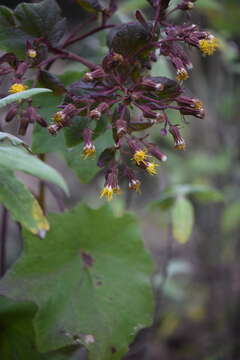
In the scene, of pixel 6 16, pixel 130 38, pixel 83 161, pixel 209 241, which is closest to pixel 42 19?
pixel 6 16

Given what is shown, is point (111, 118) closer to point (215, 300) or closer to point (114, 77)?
point (114, 77)

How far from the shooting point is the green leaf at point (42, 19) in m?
0.93

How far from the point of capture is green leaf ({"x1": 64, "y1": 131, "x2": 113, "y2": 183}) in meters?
1.03

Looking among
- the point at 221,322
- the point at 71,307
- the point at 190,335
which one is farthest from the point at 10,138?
the point at 190,335

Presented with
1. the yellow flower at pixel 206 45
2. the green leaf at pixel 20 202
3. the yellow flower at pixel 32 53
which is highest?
the yellow flower at pixel 206 45

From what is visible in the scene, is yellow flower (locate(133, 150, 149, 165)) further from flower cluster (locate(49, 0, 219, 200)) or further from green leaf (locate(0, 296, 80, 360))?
green leaf (locate(0, 296, 80, 360))

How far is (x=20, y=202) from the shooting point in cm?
75

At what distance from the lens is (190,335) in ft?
8.70

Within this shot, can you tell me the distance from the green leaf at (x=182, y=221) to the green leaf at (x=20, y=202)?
63 centimetres

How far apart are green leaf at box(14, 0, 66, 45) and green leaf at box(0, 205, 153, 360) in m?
0.39

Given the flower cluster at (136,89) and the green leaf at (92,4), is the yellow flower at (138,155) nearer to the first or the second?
the flower cluster at (136,89)

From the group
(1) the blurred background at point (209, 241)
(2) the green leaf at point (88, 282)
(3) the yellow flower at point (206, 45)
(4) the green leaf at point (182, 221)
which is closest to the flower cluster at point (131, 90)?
(3) the yellow flower at point (206, 45)

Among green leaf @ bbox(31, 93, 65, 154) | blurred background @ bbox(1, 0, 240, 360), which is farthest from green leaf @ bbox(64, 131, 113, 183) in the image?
blurred background @ bbox(1, 0, 240, 360)

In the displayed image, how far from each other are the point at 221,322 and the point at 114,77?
6.18 feet
